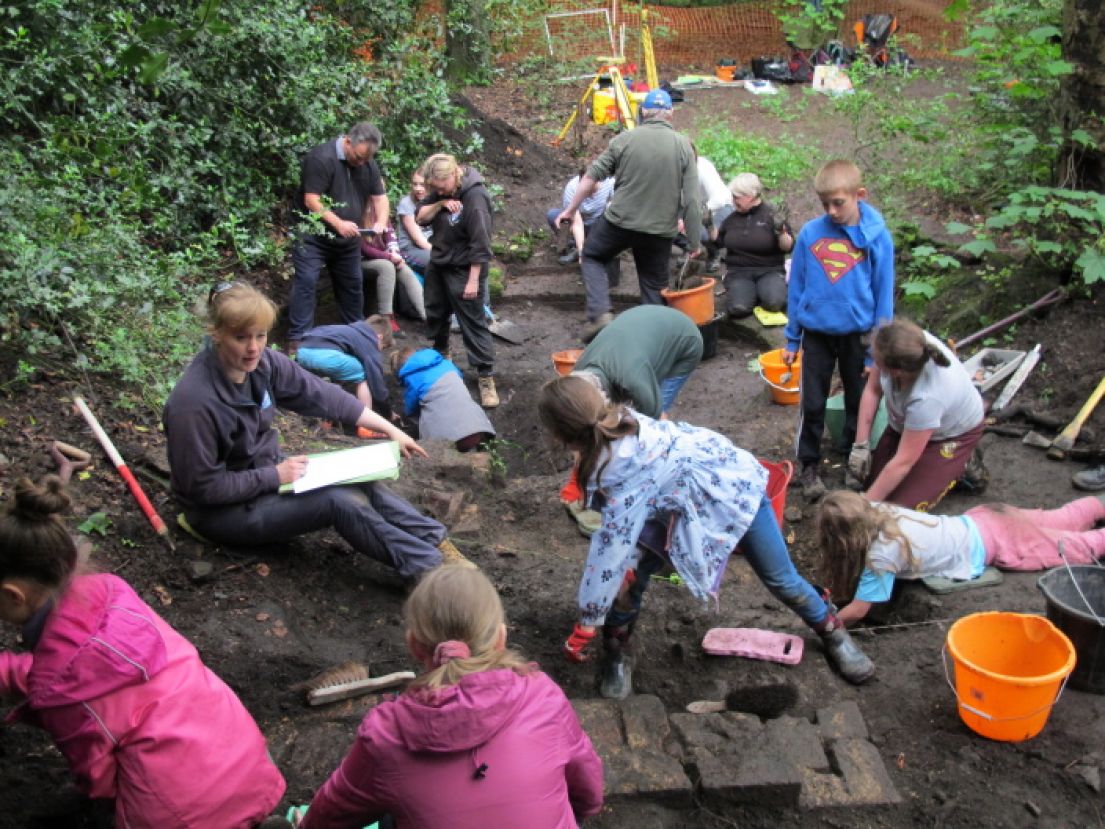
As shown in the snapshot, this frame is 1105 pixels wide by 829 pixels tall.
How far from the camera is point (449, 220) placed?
7.47m

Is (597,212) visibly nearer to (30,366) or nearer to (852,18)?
(30,366)

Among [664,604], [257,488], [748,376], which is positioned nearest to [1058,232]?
[748,376]

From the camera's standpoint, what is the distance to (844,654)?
4199mm

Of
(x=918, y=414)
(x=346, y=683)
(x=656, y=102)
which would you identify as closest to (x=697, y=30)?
(x=656, y=102)

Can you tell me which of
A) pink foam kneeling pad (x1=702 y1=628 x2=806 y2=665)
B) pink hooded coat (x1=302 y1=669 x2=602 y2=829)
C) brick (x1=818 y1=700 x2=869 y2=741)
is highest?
pink hooded coat (x1=302 y1=669 x2=602 y2=829)

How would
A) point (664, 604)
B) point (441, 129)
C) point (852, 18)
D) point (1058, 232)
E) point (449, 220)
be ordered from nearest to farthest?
point (664, 604)
point (1058, 232)
point (449, 220)
point (441, 129)
point (852, 18)

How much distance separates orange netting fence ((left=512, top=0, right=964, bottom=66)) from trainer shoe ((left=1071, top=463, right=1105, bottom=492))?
45.4ft

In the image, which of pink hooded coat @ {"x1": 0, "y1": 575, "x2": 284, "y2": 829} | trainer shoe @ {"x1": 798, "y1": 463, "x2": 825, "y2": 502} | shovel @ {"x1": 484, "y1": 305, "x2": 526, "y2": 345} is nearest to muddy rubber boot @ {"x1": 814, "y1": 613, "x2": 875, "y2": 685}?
trainer shoe @ {"x1": 798, "y1": 463, "x2": 825, "y2": 502}

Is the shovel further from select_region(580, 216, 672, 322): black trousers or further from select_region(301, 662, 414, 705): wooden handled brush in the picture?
select_region(301, 662, 414, 705): wooden handled brush

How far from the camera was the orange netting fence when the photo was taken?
1822 cm

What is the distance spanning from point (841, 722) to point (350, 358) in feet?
13.6

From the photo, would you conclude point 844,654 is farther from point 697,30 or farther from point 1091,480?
point 697,30

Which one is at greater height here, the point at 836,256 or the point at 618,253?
the point at 836,256

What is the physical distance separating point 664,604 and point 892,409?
1646 millimetres
